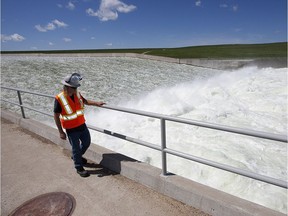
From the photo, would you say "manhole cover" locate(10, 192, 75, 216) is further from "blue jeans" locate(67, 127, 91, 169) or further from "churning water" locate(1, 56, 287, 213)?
"churning water" locate(1, 56, 287, 213)

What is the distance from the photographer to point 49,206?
3.52 metres

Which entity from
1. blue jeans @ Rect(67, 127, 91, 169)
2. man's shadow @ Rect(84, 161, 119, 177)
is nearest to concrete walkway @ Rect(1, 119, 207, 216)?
man's shadow @ Rect(84, 161, 119, 177)

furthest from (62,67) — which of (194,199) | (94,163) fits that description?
(194,199)

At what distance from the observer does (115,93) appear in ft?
50.9

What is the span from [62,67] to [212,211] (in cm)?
2111

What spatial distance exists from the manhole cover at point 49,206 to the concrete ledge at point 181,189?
0.92 metres

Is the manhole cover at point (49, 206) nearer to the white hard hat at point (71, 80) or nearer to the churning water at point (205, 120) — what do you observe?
the white hard hat at point (71, 80)

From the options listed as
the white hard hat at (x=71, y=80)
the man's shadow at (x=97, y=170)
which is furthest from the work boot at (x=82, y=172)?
the white hard hat at (x=71, y=80)

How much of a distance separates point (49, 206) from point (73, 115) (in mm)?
1308

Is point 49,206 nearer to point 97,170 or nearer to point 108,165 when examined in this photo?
point 97,170

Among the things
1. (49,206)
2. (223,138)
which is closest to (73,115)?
(49,206)

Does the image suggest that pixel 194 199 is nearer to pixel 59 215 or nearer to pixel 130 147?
pixel 59 215

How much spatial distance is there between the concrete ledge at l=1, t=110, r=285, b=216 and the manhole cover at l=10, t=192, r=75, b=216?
0.92 meters

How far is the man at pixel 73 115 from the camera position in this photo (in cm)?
379
